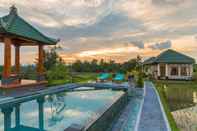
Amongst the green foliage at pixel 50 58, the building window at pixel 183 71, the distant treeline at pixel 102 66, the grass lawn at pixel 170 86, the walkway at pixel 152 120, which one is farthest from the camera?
the distant treeline at pixel 102 66

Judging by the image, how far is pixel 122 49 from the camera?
1098 inches

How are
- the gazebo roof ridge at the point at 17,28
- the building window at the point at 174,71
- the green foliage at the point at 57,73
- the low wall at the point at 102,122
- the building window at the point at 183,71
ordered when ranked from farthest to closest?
the building window at the point at 174,71 → the building window at the point at 183,71 → the green foliage at the point at 57,73 → the gazebo roof ridge at the point at 17,28 → the low wall at the point at 102,122

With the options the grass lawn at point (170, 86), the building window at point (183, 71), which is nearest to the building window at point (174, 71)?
the building window at point (183, 71)

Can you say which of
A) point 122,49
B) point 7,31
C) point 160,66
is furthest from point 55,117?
point 122,49

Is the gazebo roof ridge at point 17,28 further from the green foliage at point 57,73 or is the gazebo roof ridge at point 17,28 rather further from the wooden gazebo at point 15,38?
the green foliage at point 57,73

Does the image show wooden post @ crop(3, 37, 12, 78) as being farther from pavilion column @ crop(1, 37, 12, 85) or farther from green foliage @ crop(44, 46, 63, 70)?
green foliage @ crop(44, 46, 63, 70)

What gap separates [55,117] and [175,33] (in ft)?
48.1

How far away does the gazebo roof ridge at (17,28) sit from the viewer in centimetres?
1079

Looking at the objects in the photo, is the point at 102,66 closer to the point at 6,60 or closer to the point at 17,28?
the point at 17,28

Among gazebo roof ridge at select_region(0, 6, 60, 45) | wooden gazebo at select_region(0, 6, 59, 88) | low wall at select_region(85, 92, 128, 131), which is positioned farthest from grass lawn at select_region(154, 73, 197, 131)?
gazebo roof ridge at select_region(0, 6, 60, 45)

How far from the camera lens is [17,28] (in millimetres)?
12000

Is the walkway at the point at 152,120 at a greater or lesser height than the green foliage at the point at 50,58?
lesser

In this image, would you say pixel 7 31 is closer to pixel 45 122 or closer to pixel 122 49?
pixel 45 122

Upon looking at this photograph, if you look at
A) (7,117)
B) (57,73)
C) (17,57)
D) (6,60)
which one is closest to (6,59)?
(6,60)
